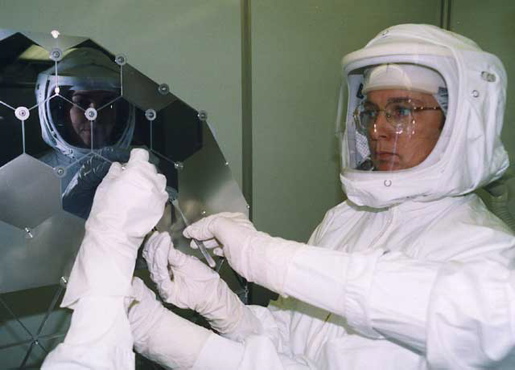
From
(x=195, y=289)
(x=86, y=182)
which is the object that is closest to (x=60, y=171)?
(x=86, y=182)

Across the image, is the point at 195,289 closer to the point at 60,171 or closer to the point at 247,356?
the point at 247,356

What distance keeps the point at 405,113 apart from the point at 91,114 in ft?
2.43

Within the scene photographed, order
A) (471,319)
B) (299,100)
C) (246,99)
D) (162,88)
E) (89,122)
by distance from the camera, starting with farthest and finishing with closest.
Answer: (299,100) < (246,99) < (162,88) < (89,122) < (471,319)

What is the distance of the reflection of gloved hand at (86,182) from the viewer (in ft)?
3.28

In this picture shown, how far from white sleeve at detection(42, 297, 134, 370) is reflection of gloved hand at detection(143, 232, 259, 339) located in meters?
0.27

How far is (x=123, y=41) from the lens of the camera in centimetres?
129

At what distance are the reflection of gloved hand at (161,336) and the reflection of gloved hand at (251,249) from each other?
0.60 feet

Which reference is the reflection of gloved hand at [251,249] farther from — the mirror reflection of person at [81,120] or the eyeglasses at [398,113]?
the eyeglasses at [398,113]

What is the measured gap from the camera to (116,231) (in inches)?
31.5

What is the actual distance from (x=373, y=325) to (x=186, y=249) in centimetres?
56

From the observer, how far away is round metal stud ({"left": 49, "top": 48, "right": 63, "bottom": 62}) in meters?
0.96

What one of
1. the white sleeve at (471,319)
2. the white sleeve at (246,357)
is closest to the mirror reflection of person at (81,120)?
the white sleeve at (246,357)

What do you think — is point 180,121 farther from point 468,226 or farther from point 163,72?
point 468,226

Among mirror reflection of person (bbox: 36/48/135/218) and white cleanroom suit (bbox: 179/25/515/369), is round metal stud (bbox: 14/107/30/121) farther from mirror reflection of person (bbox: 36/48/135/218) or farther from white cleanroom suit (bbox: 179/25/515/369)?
white cleanroom suit (bbox: 179/25/515/369)
